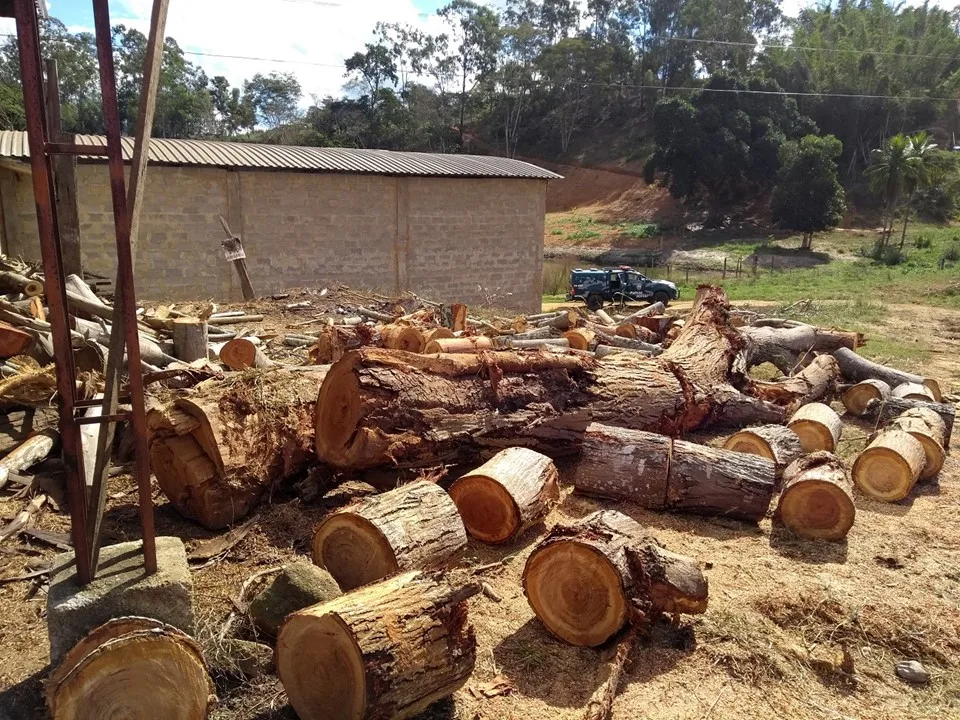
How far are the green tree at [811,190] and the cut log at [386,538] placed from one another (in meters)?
37.7

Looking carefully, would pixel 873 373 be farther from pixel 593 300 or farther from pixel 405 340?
pixel 593 300

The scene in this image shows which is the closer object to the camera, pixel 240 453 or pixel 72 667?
pixel 72 667

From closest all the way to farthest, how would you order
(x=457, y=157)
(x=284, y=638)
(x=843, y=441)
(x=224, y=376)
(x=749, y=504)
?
1. (x=284, y=638)
2. (x=749, y=504)
3. (x=224, y=376)
4. (x=843, y=441)
5. (x=457, y=157)

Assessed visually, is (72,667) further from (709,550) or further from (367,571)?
(709,550)

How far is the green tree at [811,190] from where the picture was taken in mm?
38000

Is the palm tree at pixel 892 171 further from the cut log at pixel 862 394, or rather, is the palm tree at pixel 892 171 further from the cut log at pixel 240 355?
the cut log at pixel 240 355

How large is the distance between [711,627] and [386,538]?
2133 millimetres

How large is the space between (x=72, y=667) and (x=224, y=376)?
374 centimetres

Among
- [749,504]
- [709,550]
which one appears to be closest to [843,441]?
[749,504]

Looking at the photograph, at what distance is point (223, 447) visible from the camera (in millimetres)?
5605

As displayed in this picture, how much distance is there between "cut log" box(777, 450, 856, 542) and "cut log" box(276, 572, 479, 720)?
3.46 m

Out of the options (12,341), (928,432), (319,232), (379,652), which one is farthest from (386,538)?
(319,232)

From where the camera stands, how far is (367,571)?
450 cm

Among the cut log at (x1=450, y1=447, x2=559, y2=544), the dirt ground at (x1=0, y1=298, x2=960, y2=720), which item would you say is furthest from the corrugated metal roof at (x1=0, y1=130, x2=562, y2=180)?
the cut log at (x1=450, y1=447, x2=559, y2=544)
